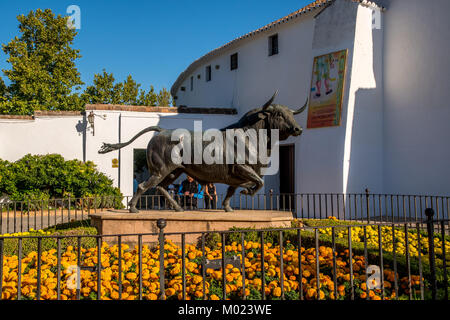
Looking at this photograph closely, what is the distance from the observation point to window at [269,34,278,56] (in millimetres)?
14816

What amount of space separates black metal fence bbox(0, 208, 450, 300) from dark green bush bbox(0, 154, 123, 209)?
8.15 metres

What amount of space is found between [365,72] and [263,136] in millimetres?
6933

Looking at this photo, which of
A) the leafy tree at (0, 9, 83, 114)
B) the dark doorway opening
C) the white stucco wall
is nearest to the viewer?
the white stucco wall

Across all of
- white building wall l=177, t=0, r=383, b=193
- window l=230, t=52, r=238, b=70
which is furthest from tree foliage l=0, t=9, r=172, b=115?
white building wall l=177, t=0, r=383, b=193

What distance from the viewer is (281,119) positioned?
5945 millimetres

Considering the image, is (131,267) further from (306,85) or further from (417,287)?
(306,85)

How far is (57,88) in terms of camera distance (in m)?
20.8

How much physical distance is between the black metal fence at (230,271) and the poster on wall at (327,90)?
6.38 m

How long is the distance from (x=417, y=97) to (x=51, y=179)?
38.9ft

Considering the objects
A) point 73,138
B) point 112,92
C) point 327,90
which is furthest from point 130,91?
point 327,90

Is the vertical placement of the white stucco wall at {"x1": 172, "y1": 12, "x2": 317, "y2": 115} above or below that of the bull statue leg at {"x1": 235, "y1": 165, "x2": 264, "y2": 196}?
above

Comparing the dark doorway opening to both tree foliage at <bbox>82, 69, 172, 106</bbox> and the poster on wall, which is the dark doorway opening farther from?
tree foliage at <bbox>82, 69, 172, 106</bbox>
